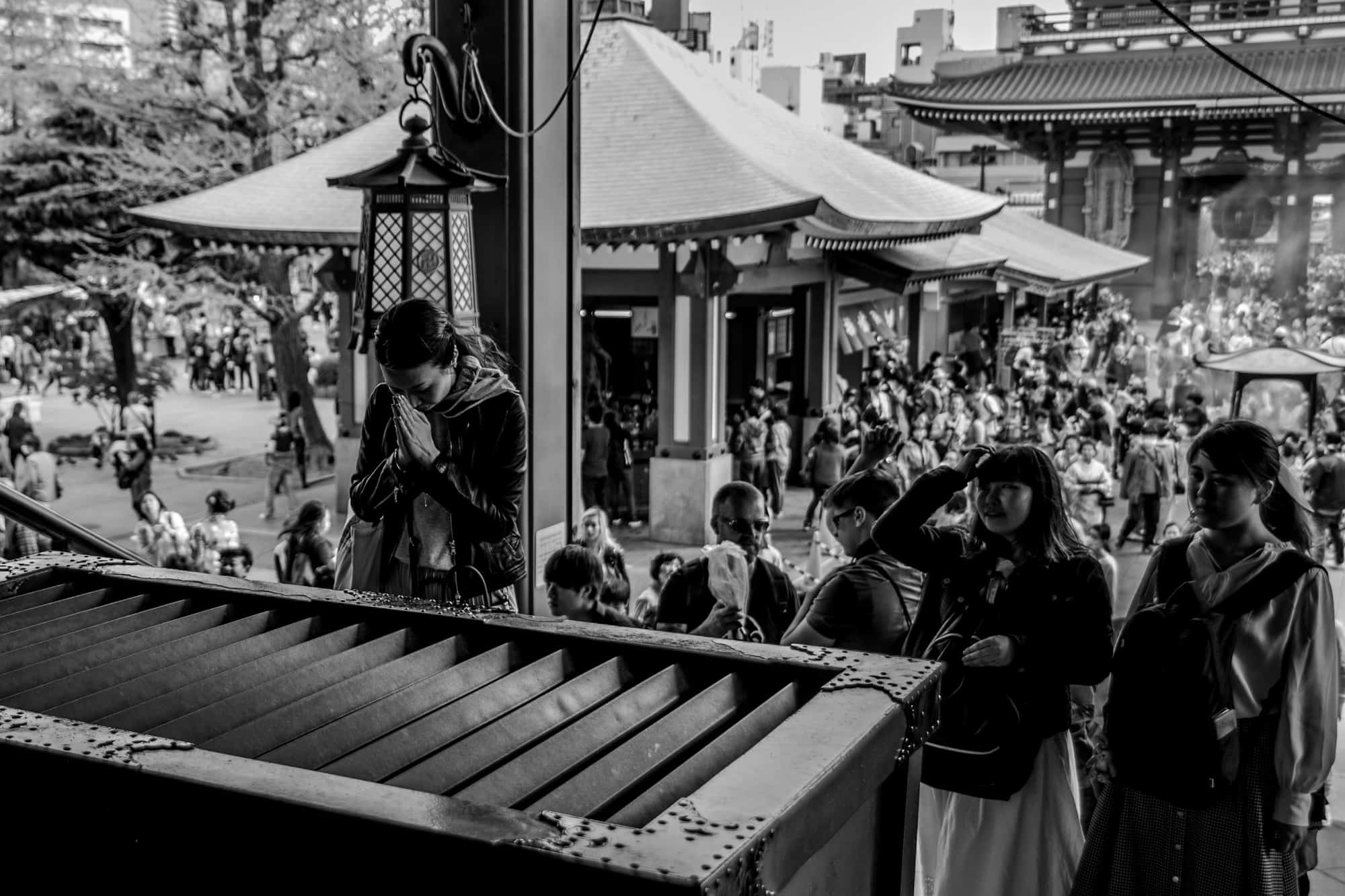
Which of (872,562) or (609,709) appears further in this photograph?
(872,562)

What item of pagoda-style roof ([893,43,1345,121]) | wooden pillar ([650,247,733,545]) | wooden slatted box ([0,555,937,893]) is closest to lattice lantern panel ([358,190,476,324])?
wooden slatted box ([0,555,937,893])

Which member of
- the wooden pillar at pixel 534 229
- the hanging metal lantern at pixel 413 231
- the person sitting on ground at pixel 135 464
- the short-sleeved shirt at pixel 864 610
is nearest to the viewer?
the short-sleeved shirt at pixel 864 610

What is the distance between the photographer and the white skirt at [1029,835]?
327cm

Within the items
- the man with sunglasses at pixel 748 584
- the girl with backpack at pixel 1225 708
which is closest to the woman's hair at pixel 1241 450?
the girl with backpack at pixel 1225 708

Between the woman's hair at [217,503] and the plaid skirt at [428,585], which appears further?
the woman's hair at [217,503]

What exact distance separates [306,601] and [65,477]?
1664 centimetres

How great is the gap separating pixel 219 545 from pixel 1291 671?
8124 mm

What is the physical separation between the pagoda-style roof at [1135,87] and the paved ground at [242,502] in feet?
49.2

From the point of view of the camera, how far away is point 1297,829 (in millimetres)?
3064

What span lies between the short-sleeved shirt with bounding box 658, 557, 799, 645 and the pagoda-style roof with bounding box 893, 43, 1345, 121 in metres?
24.9

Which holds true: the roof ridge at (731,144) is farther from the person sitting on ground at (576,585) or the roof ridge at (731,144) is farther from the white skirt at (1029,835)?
the white skirt at (1029,835)

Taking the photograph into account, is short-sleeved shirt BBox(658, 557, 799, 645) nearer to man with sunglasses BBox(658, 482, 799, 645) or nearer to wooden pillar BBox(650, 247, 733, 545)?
man with sunglasses BBox(658, 482, 799, 645)

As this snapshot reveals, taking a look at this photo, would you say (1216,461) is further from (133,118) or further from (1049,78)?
(1049,78)

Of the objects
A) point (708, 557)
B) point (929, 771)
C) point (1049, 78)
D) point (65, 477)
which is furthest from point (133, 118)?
Answer: point (1049, 78)
